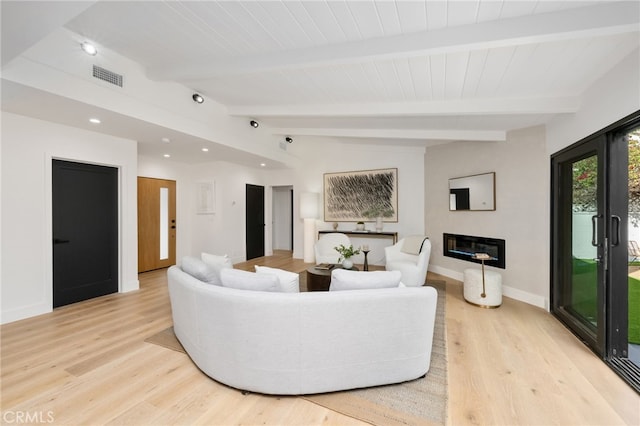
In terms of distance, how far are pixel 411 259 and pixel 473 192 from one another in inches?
60.4

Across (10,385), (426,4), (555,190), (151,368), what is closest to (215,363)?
(151,368)

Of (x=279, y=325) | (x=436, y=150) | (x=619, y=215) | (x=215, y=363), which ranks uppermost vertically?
(x=436, y=150)

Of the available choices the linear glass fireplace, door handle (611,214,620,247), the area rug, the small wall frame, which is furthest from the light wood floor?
the small wall frame

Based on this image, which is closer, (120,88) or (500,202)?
(120,88)

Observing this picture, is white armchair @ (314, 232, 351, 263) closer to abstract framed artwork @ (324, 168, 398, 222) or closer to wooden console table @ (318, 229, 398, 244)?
wooden console table @ (318, 229, 398, 244)

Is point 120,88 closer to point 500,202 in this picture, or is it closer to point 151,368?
point 151,368

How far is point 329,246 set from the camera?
5473mm

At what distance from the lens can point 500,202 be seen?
13.6 feet

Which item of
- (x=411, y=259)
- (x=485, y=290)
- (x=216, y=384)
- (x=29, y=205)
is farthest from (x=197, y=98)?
(x=485, y=290)

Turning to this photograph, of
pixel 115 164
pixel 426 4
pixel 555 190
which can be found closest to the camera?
pixel 426 4

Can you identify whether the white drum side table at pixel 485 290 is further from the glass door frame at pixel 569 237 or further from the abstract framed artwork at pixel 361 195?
the abstract framed artwork at pixel 361 195

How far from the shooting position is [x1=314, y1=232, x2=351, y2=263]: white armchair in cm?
532

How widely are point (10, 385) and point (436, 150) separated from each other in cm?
624

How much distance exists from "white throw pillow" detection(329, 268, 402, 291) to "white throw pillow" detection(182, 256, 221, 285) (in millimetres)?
1165
